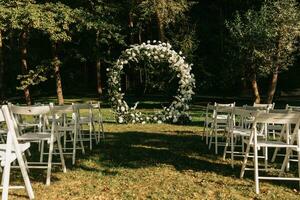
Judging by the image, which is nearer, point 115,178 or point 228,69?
point 115,178


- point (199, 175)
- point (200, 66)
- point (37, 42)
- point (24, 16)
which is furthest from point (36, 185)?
point (37, 42)

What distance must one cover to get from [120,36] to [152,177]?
2224 cm

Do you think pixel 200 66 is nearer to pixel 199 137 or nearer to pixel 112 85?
pixel 112 85

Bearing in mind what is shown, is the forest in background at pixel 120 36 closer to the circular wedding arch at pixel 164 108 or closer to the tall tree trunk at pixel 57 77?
the tall tree trunk at pixel 57 77

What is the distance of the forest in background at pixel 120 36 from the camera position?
80.6 ft

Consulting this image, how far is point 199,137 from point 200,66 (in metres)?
19.4

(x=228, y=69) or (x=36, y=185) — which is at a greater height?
(x=228, y=69)

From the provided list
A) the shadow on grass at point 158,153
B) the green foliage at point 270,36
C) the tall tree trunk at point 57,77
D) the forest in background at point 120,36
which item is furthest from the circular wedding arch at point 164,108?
the tall tree trunk at point 57,77

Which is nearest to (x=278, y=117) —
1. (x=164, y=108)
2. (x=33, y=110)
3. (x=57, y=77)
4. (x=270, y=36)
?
(x=33, y=110)

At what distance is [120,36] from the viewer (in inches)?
1156

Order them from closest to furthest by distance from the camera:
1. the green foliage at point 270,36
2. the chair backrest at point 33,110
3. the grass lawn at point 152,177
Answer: the grass lawn at point 152,177 → the chair backrest at point 33,110 → the green foliage at point 270,36

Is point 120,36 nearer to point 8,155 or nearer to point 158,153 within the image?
point 158,153

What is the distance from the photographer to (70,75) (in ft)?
157

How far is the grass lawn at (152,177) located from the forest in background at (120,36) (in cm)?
1450
